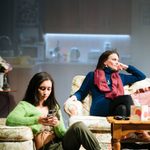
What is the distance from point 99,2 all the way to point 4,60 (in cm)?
145

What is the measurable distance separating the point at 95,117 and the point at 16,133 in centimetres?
99

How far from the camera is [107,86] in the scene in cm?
354

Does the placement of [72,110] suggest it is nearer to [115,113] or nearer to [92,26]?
[115,113]

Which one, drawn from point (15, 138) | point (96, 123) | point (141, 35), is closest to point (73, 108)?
point (96, 123)

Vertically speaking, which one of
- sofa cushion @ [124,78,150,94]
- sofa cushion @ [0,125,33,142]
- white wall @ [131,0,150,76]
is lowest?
sofa cushion @ [0,125,33,142]

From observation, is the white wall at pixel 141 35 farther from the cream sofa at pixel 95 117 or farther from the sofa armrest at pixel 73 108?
the sofa armrest at pixel 73 108

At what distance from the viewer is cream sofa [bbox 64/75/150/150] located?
3027mm

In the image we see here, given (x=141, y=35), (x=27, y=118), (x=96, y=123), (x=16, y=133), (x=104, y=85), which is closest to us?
(x=16, y=133)

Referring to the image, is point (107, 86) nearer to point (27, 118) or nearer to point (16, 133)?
point (27, 118)

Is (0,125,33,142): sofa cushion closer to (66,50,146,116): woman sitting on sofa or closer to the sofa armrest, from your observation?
the sofa armrest

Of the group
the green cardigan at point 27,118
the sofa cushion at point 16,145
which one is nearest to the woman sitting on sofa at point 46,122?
the green cardigan at point 27,118

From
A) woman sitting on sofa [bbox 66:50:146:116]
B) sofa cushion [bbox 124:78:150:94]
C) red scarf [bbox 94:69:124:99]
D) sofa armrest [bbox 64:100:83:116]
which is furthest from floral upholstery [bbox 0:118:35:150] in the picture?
sofa cushion [bbox 124:78:150:94]

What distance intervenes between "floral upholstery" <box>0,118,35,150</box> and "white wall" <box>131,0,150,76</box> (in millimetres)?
2605

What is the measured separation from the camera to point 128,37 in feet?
15.2
